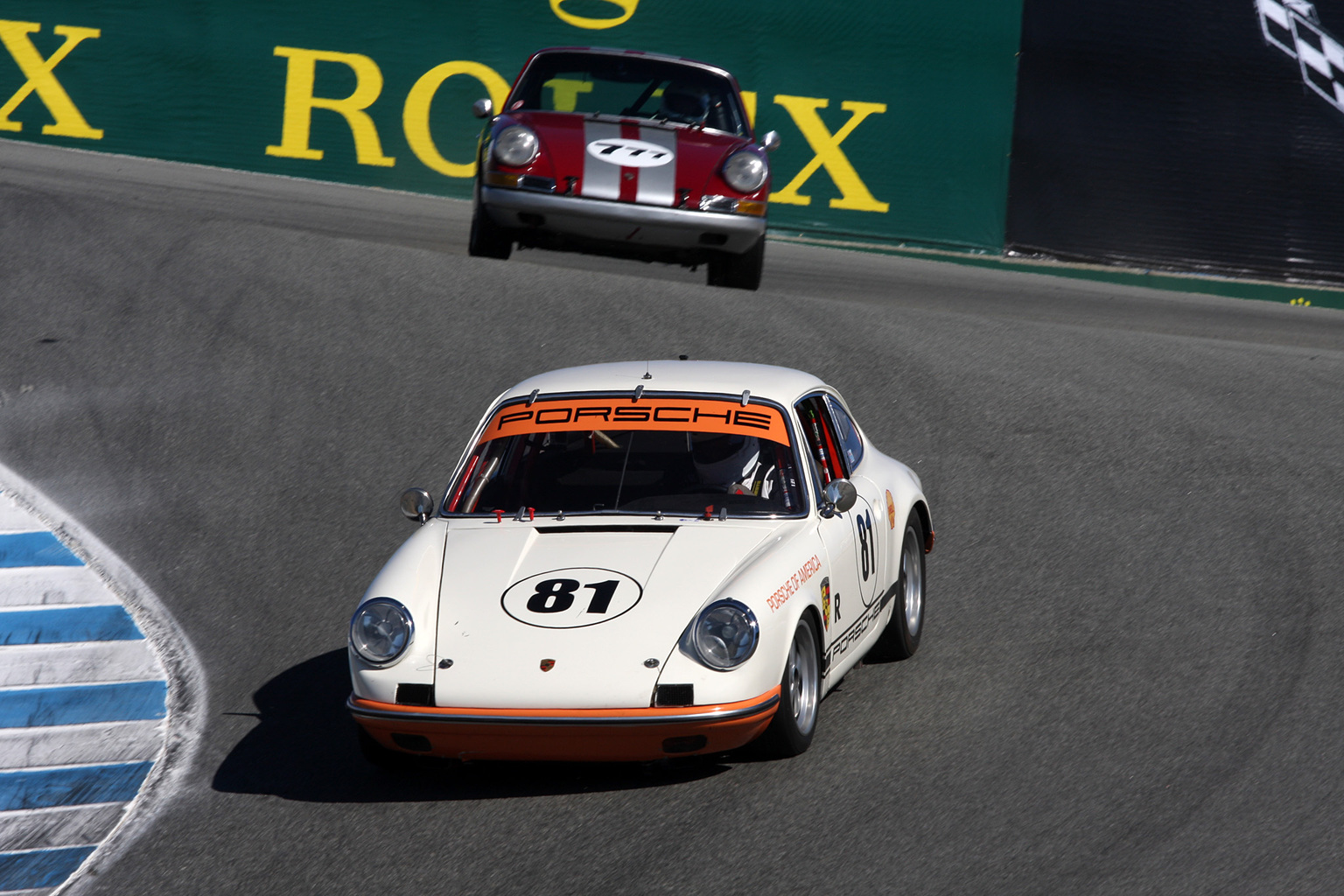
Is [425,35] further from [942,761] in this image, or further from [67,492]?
[942,761]

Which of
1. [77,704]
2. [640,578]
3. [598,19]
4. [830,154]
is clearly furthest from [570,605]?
[598,19]

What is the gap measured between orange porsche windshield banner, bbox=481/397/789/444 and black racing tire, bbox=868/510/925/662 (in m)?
0.94

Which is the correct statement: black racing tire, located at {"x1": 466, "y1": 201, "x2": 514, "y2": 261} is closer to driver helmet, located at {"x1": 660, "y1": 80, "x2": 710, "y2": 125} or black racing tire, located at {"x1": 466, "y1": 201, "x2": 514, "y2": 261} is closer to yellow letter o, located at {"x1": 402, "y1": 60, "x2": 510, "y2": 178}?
driver helmet, located at {"x1": 660, "y1": 80, "x2": 710, "y2": 125}

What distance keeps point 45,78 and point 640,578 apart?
515 inches

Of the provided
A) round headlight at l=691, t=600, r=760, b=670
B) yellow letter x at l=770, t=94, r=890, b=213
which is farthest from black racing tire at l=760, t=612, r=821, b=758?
yellow letter x at l=770, t=94, r=890, b=213

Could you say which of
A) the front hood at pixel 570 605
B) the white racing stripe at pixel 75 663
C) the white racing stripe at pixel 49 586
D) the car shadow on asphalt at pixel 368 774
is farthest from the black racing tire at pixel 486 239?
the car shadow on asphalt at pixel 368 774

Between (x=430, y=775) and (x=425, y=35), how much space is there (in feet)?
39.1

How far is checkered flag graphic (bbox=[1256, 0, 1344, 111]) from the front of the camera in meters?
14.9

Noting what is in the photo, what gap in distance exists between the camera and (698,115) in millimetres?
10430

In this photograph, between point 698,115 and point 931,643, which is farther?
point 698,115

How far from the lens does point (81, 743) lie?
5246 millimetres

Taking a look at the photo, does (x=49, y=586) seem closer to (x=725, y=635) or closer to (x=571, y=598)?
(x=571, y=598)

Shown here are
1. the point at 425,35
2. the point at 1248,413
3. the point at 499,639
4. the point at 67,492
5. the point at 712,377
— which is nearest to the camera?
the point at 499,639

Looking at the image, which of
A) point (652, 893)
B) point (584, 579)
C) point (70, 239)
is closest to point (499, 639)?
point (584, 579)
